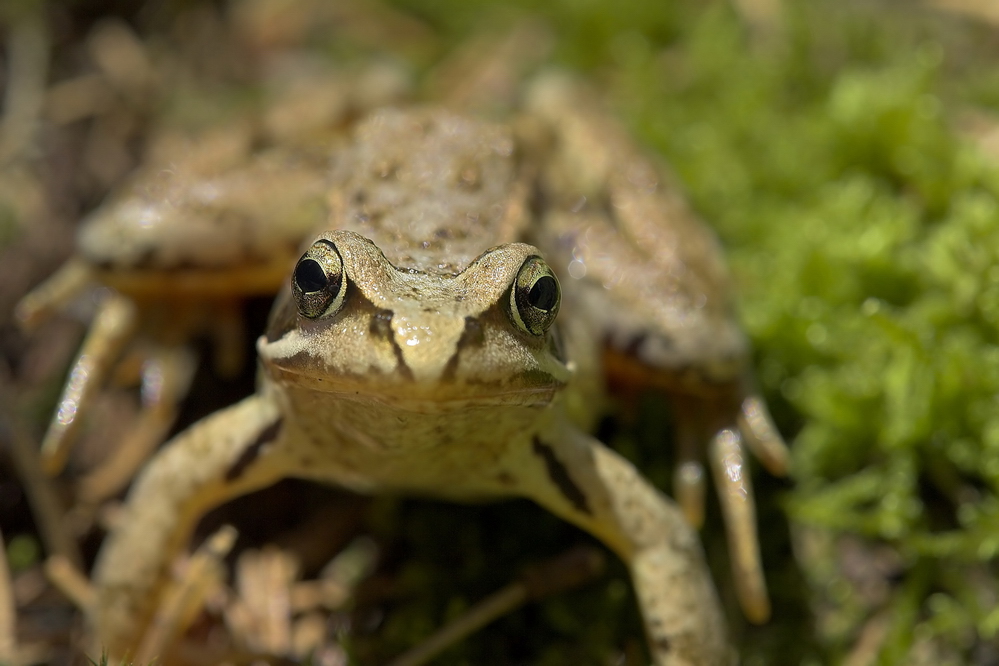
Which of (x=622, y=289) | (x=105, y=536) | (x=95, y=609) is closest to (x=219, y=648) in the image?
(x=95, y=609)

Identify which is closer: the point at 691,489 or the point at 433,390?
the point at 433,390

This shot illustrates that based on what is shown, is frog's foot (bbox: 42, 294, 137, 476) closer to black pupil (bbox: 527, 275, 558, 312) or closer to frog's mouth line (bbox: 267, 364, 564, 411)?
frog's mouth line (bbox: 267, 364, 564, 411)

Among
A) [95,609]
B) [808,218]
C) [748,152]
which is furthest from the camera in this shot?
[748,152]

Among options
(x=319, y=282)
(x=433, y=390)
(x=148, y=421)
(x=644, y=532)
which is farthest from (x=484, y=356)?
(x=148, y=421)

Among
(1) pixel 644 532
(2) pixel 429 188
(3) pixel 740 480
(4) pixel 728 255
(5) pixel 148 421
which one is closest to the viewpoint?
(1) pixel 644 532

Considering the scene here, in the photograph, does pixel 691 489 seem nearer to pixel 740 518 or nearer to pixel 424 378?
pixel 740 518

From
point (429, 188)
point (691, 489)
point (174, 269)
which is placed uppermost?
point (429, 188)

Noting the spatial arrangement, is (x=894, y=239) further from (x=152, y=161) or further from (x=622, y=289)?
(x=152, y=161)
